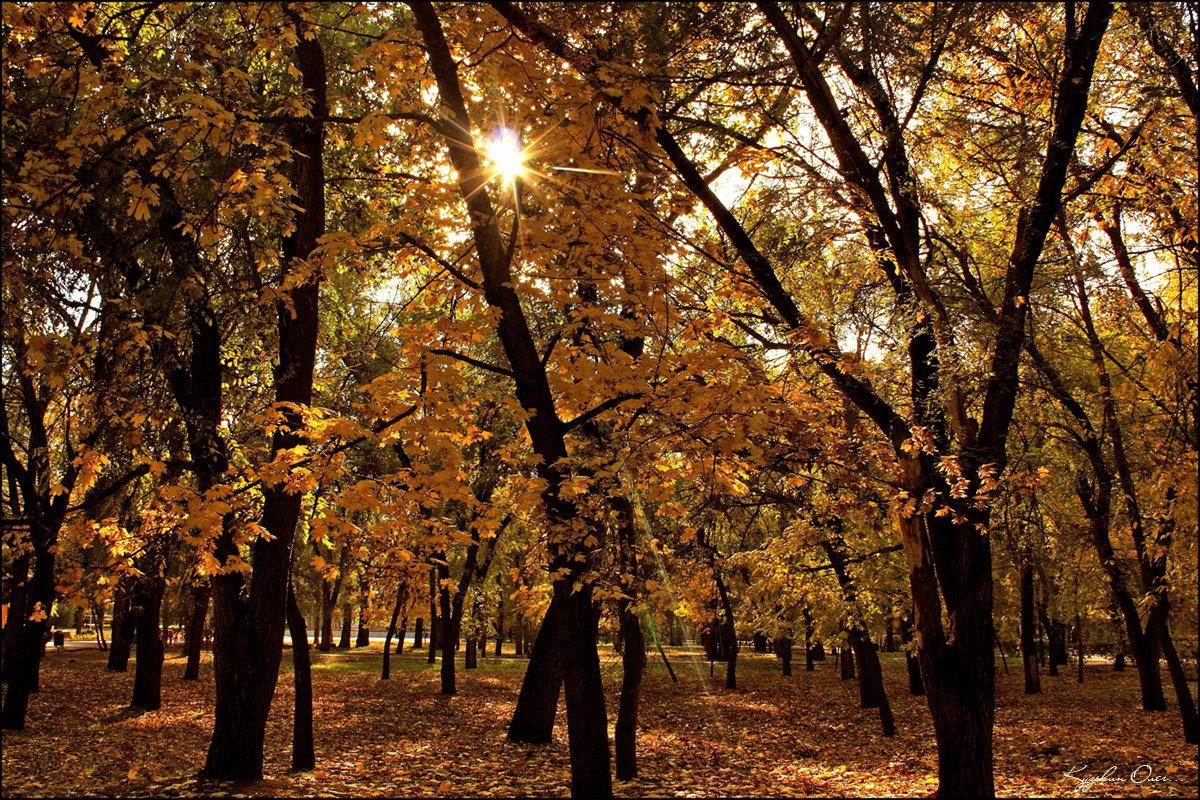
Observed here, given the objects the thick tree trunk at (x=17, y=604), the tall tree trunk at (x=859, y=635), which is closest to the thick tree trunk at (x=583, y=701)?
the tall tree trunk at (x=859, y=635)

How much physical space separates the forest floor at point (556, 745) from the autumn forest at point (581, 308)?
167 millimetres

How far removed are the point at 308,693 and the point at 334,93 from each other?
739cm

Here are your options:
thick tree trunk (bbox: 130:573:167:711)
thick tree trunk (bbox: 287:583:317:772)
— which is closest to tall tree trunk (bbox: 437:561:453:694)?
thick tree trunk (bbox: 130:573:167:711)

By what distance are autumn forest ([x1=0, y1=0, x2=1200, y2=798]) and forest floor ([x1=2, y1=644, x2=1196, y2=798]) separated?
167 mm

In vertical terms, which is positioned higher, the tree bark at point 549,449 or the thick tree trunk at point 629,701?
the tree bark at point 549,449

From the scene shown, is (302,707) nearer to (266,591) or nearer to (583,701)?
(266,591)

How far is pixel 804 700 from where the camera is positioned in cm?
1931

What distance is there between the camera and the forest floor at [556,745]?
8.41m

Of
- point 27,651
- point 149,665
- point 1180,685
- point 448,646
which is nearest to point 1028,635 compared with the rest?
point 1180,685

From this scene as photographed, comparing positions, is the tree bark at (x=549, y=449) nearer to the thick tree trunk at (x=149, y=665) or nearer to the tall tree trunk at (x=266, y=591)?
the tall tree trunk at (x=266, y=591)

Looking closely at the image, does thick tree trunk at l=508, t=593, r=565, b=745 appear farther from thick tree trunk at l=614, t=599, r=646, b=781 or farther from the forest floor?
thick tree trunk at l=614, t=599, r=646, b=781

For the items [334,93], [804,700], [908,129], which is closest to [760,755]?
[804,700]

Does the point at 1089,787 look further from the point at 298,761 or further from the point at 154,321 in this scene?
the point at 154,321

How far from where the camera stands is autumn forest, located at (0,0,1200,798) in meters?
5.32
